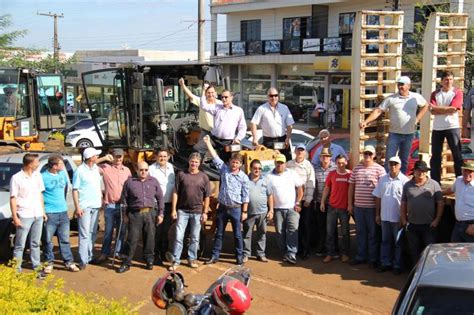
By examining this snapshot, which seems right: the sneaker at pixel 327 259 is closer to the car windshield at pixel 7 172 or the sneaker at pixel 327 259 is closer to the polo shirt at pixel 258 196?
the polo shirt at pixel 258 196

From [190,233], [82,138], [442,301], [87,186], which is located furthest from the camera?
[82,138]

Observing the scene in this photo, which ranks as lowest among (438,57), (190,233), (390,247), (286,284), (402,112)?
(286,284)

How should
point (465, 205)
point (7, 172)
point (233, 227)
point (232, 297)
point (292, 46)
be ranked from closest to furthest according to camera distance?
point (232, 297), point (465, 205), point (233, 227), point (7, 172), point (292, 46)

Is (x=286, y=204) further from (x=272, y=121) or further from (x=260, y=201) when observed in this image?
(x=272, y=121)

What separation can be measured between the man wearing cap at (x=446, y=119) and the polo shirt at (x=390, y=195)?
1.09 m

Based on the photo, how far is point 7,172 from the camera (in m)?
9.88

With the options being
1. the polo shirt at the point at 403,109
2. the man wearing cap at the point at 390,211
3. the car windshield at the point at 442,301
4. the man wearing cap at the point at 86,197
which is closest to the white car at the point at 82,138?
the man wearing cap at the point at 86,197

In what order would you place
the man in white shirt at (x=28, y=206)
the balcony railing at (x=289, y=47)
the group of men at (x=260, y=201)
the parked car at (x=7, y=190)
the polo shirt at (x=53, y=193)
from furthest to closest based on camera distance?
the balcony railing at (x=289, y=47) → the parked car at (x=7, y=190) → the polo shirt at (x=53, y=193) → the group of men at (x=260, y=201) → the man in white shirt at (x=28, y=206)

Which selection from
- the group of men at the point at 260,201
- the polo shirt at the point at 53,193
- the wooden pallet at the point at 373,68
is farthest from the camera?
the wooden pallet at the point at 373,68

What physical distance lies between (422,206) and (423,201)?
0.23 feet

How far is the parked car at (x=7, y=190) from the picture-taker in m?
8.80

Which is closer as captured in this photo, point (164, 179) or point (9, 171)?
point (164, 179)

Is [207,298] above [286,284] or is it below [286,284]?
above

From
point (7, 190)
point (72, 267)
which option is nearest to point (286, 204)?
point (72, 267)
